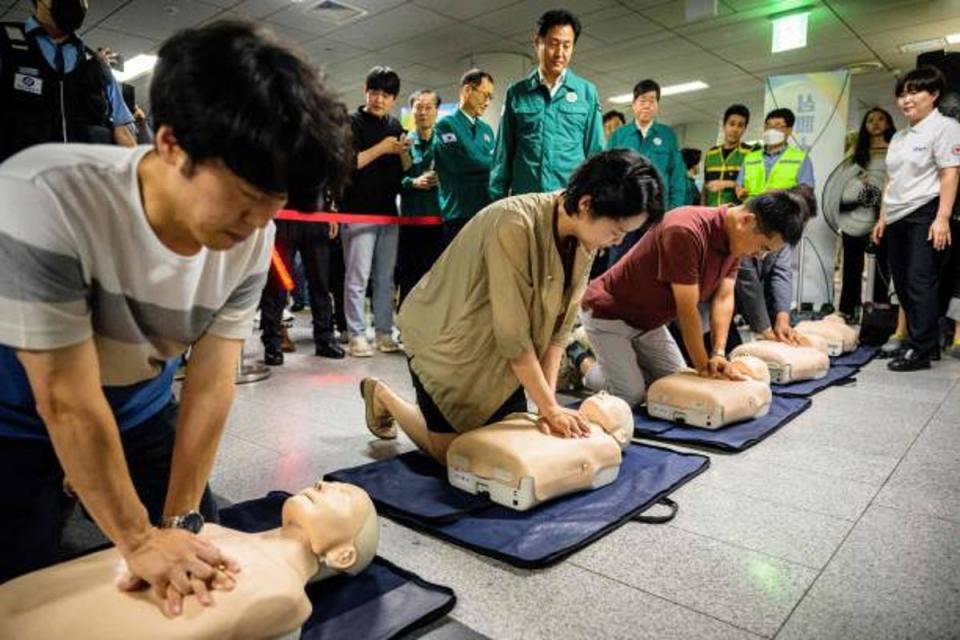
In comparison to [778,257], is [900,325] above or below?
below

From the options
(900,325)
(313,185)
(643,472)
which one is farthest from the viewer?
(900,325)

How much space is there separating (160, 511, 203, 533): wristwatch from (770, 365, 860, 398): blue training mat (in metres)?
2.65

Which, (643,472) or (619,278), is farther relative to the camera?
(619,278)

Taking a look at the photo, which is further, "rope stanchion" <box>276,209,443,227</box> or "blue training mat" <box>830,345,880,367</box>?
"blue training mat" <box>830,345,880,367</box>

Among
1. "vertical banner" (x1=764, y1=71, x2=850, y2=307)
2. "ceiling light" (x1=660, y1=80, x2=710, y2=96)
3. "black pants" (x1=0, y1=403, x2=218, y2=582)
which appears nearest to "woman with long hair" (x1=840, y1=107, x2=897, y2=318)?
"vertical banner" (x1=764, y1=71, x2=850, y2=307)

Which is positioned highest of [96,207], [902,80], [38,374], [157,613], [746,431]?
[902,80]

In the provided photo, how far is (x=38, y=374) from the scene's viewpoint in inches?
32.7

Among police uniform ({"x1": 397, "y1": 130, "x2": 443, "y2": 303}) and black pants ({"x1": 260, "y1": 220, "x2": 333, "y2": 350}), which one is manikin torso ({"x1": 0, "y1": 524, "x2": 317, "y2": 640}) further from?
police uniform ({"x1": 397, "y1": 130, "x2": 443, "y2": 303})

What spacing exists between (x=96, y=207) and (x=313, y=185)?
0.32 m

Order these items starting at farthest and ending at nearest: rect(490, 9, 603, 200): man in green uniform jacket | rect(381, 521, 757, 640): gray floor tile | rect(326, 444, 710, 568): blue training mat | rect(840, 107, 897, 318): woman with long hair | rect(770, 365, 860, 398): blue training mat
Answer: rect(840, 107, 897, 318): woman with long hair, rect(490, 9, 603, 200): man in green uniform jacket, rect(770, 365, 860, 398): blue training mat, rect(326, 444, 710, 568): blue training mat, rect(381, 521, 757, 640): gray floor tile

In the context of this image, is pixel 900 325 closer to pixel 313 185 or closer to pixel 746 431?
pixel 746 431

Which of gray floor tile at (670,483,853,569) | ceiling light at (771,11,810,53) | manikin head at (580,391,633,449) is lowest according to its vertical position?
gray floor tile at (670,483,853,569)

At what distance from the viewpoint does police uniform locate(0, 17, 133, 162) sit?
225 centimetres

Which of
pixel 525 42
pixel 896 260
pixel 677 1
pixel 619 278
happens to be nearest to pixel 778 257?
pixel 896 260
